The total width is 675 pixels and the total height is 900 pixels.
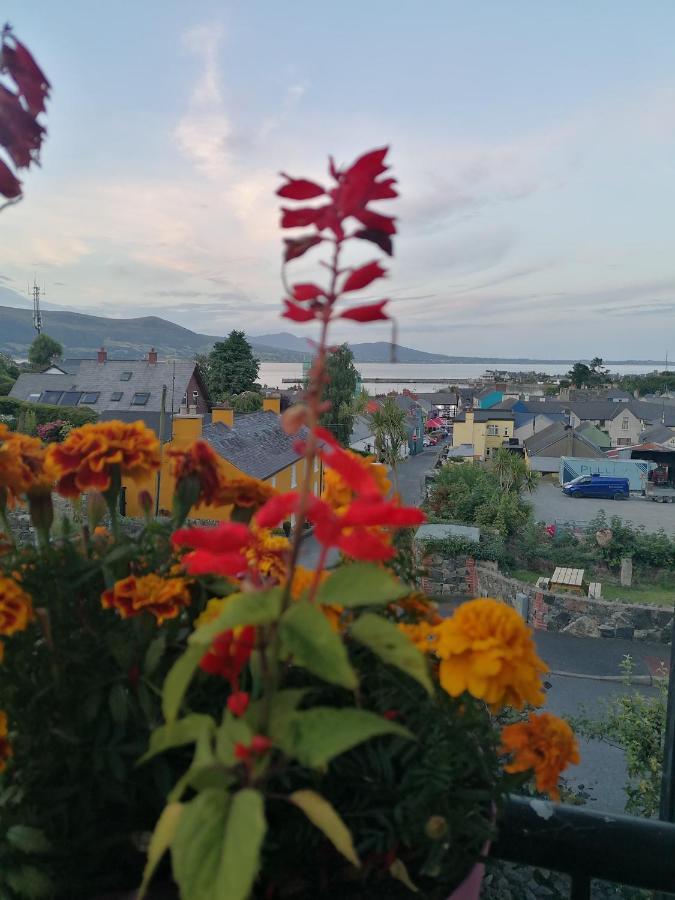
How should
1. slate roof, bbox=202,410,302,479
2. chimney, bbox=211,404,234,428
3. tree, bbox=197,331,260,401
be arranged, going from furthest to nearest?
tree, bbox=197,331,260,401
chimney, bbox=211,404,234,428
slate roof, bbox=202,410,302,479

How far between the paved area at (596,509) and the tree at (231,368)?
10267 millimetres

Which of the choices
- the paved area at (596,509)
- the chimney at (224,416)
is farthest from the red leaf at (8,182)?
→ the paved area at (596,509)

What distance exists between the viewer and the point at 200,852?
26cm

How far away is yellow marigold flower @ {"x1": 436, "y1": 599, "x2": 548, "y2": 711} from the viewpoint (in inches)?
15.1

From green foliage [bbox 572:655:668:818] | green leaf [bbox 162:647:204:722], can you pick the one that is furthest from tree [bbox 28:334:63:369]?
green leaf [bbox 162:647:204:722]

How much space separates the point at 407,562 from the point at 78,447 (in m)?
0.27

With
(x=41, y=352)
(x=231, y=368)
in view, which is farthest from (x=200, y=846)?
(x=41, y=352)

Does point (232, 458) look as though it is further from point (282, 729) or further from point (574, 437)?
point (574, 437)

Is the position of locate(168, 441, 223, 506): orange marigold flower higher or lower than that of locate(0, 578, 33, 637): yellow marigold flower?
higher

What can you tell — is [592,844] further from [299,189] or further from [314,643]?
[299,189]

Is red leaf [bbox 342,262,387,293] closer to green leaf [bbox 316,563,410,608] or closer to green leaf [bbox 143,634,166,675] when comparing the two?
green leaf [bbox 316,563,410,608]

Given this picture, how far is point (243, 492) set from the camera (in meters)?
0.50

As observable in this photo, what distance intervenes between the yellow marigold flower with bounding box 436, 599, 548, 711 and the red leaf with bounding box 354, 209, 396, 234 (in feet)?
0.76

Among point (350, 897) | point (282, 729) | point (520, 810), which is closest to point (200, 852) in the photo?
point (282, 729)
